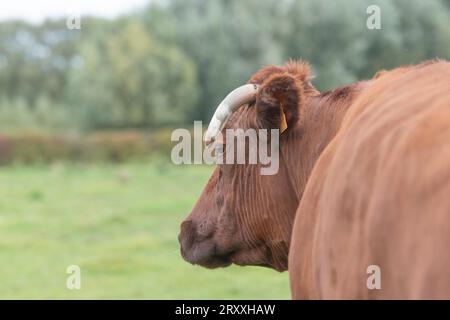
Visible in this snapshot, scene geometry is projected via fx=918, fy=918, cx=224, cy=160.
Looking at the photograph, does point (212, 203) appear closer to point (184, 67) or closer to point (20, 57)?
point (184, 67)

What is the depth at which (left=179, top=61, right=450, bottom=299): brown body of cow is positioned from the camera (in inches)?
77.0

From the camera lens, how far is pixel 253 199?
11.8 ft

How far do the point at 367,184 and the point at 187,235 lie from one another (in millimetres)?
1818

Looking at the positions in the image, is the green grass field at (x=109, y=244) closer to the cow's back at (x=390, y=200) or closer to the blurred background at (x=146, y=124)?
the blurred background at (x=146, y=124)

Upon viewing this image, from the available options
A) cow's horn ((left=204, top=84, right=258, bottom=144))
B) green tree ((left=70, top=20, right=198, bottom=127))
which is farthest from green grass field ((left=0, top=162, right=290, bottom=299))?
green tree ((left=70, top=20, right=198, bottom=127))

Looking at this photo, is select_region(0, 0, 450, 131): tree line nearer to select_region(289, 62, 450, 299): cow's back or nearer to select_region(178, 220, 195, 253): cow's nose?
select_region(178, 220, 195, 253): cow's nose

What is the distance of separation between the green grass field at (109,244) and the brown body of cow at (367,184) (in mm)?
5052

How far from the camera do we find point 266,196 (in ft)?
11.7

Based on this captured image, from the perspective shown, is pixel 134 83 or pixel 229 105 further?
pixel 134 83

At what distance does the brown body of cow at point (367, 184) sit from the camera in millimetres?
1957

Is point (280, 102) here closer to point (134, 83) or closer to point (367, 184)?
point (367, 184)

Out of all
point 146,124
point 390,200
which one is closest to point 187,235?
point 390,200

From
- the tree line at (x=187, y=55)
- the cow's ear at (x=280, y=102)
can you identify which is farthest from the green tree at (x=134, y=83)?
the cow's ear at (x=280, y=102)

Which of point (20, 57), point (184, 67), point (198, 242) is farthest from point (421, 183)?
point (20, 57)
